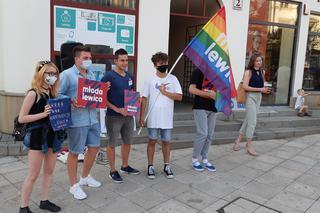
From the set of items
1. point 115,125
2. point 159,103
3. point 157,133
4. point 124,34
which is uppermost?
point 124,34

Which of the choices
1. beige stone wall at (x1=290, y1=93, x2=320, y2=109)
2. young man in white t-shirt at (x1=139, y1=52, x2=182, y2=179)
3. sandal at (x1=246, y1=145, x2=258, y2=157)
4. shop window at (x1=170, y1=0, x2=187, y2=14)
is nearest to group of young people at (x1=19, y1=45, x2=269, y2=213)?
young man in white t-shirt at (x1=139, y1=52, x2=182, y2=179)

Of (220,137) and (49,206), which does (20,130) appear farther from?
(220,137)

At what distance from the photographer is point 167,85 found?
4.43 m

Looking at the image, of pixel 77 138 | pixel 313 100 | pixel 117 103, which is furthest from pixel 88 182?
pixel 313 100

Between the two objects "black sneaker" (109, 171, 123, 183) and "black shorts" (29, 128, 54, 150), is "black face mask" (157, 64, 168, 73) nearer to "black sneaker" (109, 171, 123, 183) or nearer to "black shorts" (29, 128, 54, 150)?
"black sneaker" (109, 171, 123, 183)

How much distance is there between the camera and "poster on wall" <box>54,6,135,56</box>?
234 inches

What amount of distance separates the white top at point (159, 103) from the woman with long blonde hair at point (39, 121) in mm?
1405

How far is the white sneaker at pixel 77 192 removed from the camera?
381cm

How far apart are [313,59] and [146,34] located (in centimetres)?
614

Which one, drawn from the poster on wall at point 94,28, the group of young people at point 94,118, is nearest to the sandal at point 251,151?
the group of young people at point 94,118

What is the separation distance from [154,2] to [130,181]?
3903 millimetres

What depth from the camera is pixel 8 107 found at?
5742mm

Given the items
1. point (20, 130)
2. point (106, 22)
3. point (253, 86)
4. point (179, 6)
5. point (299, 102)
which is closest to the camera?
point (20, 130)

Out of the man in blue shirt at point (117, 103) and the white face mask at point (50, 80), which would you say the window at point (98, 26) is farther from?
the white face mask at point (50, 80)
